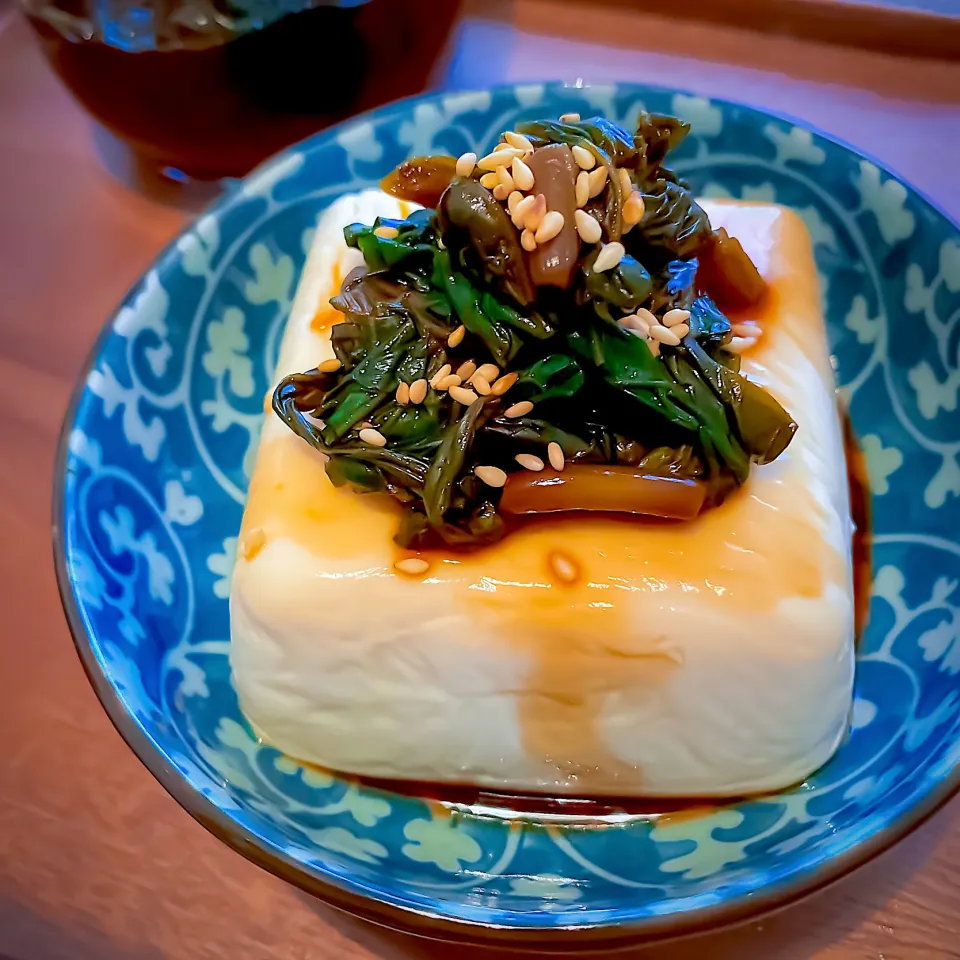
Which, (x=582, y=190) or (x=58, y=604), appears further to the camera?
(x=58, y=604)

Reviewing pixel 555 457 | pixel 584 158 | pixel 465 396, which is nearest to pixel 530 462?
pixel 555 457

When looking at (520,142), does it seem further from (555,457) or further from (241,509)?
(241,509)

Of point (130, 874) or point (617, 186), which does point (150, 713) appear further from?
point (617, 186)

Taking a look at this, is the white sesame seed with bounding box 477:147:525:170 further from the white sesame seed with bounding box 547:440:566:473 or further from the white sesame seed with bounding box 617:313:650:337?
the white sesame seed with bounding box 547:440:566:473

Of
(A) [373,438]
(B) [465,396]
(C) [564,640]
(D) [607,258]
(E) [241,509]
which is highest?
(D) [607,258]

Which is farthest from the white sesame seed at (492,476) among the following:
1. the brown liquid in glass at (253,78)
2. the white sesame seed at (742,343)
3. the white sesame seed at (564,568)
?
the brown liquid in glass at (253,78)

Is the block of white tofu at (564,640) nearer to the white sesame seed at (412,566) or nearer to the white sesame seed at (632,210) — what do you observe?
the white sesame seed at (412,566)
